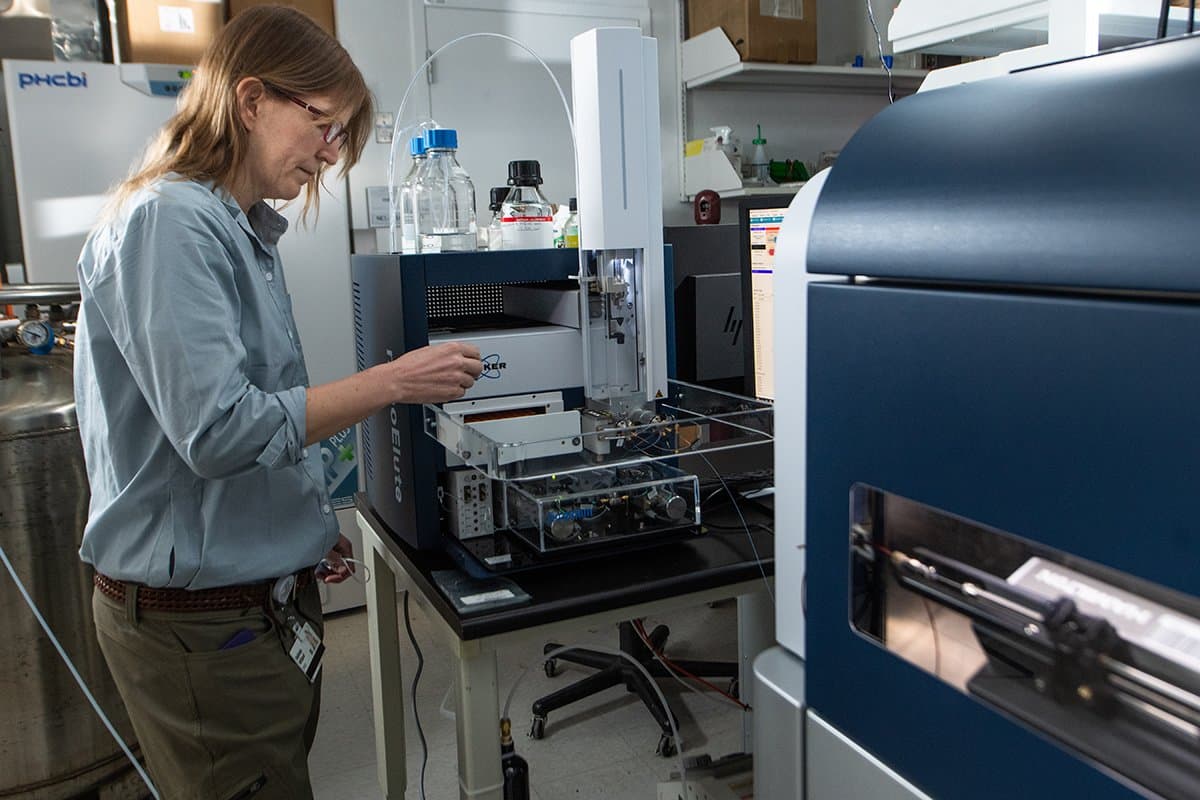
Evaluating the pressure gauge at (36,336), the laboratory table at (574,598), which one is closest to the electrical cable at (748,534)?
the laboratory table at (574,598)

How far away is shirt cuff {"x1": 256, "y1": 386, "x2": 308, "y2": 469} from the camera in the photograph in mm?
1084

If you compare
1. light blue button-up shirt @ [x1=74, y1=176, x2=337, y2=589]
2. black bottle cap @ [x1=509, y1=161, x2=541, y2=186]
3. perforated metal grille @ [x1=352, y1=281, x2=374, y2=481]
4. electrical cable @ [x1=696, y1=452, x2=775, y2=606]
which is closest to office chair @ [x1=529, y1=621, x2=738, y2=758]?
electrical cable @ [x1=696, y1=452, x2=775, y2=606]

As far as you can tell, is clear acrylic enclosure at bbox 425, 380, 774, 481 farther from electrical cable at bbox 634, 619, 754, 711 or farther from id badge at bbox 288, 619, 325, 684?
electrical cable at bbox 634, 619, 754, 711

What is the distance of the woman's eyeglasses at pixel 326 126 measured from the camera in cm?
118

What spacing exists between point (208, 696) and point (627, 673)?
137 cm

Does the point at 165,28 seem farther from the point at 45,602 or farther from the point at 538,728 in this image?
the point at 538,728

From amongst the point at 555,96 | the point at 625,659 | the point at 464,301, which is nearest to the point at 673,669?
the point at 625,659

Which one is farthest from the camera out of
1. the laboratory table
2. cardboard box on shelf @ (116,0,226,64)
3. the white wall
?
the white wall

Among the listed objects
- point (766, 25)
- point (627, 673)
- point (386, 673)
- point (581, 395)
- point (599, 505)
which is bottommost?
point (627, 673)

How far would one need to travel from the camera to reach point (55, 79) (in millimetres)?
2605

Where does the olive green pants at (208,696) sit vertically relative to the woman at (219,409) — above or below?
below

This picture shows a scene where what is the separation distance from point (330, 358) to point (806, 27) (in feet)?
6.85

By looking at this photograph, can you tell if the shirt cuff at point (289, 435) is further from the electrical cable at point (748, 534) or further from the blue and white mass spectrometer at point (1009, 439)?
the blue and white mass spectrometer at point (1009, 439)

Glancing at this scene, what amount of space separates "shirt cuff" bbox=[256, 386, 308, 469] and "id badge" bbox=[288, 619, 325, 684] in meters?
0.30
